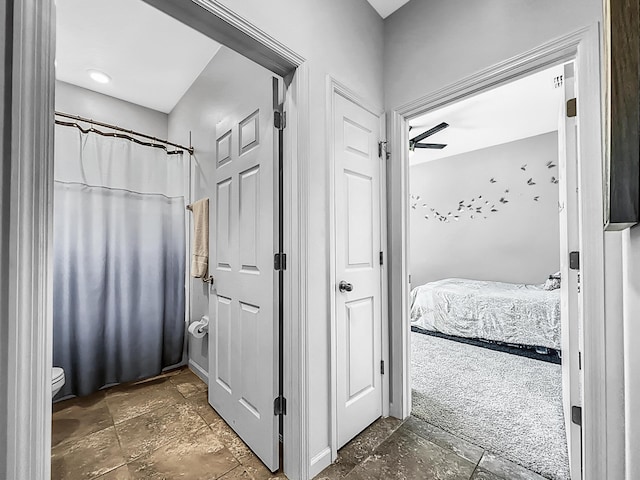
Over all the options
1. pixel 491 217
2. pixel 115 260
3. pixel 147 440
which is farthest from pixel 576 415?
pixel 491 217

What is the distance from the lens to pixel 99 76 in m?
2.54

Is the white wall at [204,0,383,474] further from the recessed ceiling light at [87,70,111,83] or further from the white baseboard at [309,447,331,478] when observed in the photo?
the recessed ceiling light at [87,70,111,83]

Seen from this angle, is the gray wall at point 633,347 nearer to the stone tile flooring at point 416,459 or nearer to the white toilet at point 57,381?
the stone tile flooring at point 416,459

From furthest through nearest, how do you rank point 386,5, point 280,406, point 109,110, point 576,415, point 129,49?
1. point 109,110
2. point 129,49
3. point 386,5
4. point 280,406
5. point 576,415

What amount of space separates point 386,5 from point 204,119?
1.64 metres

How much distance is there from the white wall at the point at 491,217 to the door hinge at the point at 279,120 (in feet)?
14.5

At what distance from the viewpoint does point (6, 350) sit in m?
0.69

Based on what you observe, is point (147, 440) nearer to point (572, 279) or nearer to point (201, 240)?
point (201, 240)

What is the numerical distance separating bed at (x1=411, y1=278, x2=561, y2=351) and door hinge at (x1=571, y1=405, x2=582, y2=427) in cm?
192

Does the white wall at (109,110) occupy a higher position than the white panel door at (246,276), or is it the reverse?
the white wall at (109,110)

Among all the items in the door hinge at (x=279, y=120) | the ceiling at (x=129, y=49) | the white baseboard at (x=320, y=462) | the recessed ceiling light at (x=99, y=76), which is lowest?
the white baseboard at (x=320, y=462)

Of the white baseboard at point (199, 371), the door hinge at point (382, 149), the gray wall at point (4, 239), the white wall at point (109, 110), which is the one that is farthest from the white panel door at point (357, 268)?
the white wall at point (109, 110)

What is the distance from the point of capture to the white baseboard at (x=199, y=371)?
249 centimetres

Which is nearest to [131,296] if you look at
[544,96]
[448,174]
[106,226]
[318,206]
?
[106,226]
